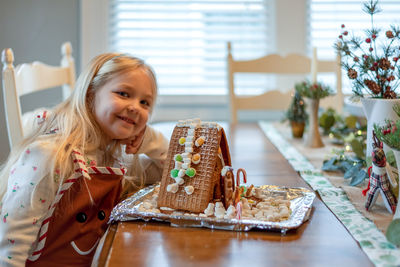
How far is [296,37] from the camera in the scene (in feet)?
8.43

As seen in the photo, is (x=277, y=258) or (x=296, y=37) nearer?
(x=277, y=258)

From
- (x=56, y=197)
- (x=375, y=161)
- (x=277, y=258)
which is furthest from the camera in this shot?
(x=56, y=197)

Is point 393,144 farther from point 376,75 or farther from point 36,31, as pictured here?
point 36,31

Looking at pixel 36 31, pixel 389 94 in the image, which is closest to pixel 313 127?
pixel 389 94

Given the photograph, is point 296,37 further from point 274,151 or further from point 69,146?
point 69,146

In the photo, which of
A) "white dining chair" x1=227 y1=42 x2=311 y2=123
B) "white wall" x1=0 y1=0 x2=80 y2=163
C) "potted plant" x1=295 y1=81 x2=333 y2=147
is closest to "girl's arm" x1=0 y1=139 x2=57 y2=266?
"potted plant" x1=295 y1=81 x2=333 y2=147

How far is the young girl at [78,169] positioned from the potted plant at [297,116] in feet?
2.34

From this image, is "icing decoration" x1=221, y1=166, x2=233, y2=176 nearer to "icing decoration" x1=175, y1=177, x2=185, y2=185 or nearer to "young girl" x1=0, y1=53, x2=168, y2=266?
"icing decoration" x1=175, y1=177, x2=185, y2=185

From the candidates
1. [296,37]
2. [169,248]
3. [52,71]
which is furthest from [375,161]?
[296,37]

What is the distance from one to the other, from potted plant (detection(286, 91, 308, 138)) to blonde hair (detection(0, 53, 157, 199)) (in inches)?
28.2

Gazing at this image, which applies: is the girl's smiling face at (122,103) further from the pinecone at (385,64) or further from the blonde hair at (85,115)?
the pinecone at (385,64)

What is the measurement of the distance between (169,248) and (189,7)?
2065 millimetres

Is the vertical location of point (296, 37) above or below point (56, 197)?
above

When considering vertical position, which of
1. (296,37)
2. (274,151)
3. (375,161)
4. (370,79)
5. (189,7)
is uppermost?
(189,7)
